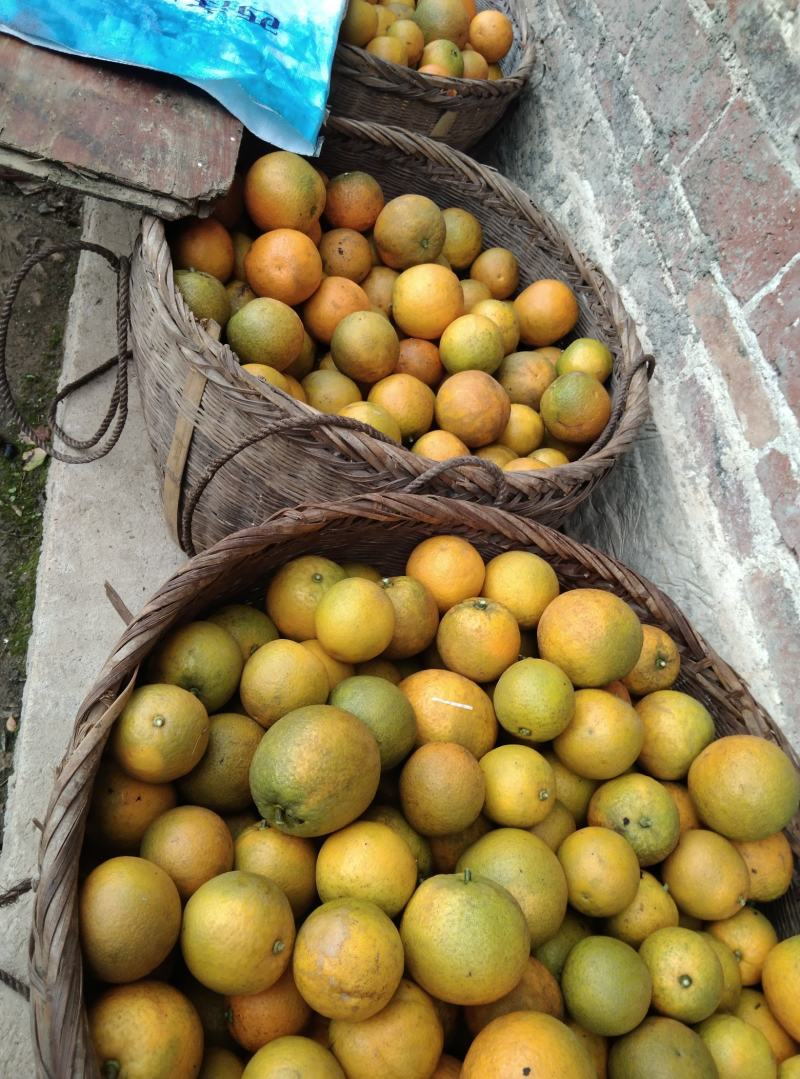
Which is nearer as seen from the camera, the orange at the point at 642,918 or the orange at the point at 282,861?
the orange at the point at 282,861

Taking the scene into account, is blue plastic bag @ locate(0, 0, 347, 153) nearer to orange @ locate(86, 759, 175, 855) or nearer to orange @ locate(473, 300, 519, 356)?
orange @ locate(473, 300, 519, 356)

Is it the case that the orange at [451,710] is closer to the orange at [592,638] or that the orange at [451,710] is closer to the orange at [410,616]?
the orange at [410,616]

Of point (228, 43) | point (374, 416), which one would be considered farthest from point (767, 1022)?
point (228, 43)

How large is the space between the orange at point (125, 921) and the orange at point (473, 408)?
142cm

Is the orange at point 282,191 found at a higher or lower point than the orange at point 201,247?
higher

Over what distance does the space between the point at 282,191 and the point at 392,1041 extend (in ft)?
7.01

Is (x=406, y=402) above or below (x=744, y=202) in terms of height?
below

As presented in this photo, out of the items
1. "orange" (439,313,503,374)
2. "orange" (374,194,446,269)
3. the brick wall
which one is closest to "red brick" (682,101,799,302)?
the brick wall

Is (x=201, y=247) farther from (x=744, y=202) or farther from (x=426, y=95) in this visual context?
(x=744, y=202)

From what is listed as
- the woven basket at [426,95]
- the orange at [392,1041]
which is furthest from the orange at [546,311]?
the orange at [392,1041]

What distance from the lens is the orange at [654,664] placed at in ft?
5.66

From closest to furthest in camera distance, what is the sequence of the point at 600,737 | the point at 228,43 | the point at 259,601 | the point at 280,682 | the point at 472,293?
the point at 280,682
the point at 600,737
the point at 259,601
the point at 228,43
the point at 472,293

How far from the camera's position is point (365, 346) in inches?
84.0

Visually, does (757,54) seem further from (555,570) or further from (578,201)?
(555,570)
